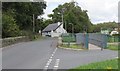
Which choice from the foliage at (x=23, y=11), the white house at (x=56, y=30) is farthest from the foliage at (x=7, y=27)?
the white house at (x=56, y=30)

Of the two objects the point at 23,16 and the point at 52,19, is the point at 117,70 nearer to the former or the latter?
the point at 23,16

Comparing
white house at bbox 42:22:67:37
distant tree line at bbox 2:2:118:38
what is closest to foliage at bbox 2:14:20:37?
distant tree line at bbox 2:2:118:38

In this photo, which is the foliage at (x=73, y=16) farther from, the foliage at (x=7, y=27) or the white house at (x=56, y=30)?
the foliage at (x=7, y=27)

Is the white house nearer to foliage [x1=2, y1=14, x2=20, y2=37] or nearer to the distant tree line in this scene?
the distant tree line

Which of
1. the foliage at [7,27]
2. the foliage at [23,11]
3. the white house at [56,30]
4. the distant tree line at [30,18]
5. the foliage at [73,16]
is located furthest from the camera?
the white house at [56,30]

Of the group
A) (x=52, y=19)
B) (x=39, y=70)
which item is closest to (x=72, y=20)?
(x=52, y=19)

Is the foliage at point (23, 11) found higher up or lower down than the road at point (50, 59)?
higher up

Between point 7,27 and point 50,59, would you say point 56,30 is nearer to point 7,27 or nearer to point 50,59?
point 7,27

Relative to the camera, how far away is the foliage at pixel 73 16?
369 ft

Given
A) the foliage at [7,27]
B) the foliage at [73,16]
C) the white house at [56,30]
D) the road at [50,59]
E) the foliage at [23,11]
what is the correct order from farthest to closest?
the white house at [56,30] → the foliage at [73,16] → the foliage at [23,11] → the foliage at [7,27] → the road at [50,59]

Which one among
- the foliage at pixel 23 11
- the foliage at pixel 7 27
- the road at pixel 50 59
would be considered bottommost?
the road at pixel 50 59

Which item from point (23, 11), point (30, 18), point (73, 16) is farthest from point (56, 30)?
point (23, 11)

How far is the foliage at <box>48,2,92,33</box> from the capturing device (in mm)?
112500

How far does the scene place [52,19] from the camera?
139000mm
